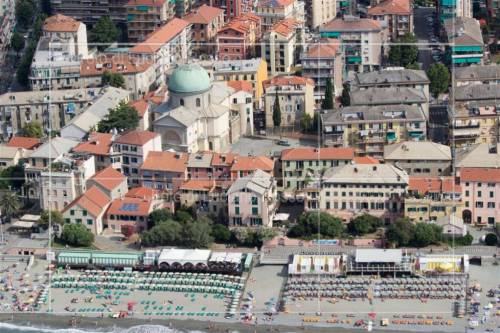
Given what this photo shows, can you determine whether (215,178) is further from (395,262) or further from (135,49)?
(135,49)

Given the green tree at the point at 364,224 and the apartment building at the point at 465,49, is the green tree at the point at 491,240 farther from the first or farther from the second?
the apartment building at the point at 465,49

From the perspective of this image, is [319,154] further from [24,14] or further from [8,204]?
[24,14]

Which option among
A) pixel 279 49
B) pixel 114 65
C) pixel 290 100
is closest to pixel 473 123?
pixel 290 100

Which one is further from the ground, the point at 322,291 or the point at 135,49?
the point at 135,49

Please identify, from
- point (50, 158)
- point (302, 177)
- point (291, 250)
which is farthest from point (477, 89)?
point (50, 158)

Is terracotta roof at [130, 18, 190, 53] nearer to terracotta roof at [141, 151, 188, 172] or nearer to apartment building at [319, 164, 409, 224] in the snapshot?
terracotta roof at [141, 151, 188, 172]

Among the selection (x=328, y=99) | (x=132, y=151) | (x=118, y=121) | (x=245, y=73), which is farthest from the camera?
(x=245, y=73)
